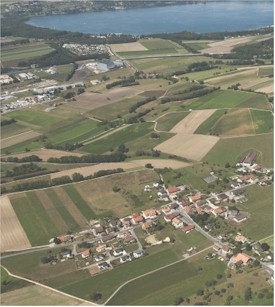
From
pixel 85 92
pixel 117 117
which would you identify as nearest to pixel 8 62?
pixel 85 92

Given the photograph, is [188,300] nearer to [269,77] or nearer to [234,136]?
[234,136]

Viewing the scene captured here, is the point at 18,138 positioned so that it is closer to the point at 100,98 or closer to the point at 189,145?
the point at 100,98

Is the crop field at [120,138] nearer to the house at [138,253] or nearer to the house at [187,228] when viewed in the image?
the house at [187,228]

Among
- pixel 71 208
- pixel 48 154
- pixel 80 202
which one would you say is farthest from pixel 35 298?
pixel 48 154

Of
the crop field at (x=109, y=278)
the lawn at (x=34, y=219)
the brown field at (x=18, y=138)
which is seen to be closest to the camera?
the crop field at (x=109, y=278)

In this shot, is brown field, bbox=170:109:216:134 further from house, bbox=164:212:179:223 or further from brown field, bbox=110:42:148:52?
brown field, bbox=110:42:148:52

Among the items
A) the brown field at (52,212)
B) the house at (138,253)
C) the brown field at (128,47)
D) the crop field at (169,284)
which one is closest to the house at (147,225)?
the house at (138,253)

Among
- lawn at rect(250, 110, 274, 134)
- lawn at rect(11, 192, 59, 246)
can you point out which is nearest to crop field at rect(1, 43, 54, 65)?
lawn at rect(250, 110, 274, 134)

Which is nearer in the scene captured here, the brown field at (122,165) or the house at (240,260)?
the house at (240,260)

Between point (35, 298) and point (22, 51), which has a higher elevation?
point (22, 51)
